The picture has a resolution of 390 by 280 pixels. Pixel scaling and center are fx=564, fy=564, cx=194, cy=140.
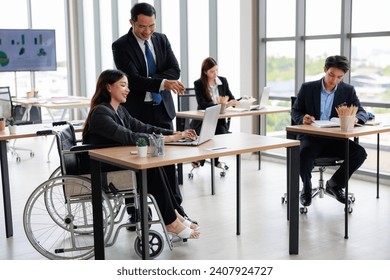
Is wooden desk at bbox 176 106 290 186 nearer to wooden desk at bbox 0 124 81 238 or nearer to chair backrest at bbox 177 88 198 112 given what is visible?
chair backrest at bbox 177 88 198 112

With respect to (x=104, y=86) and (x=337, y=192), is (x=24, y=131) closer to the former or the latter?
(x=104, y=86)

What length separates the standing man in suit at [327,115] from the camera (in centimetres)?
430

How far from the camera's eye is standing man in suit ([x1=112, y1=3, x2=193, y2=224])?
378 centimetres

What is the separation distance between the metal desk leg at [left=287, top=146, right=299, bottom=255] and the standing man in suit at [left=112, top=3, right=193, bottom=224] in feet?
2.50

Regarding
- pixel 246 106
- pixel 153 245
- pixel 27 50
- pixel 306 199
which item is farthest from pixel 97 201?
pixel 27 50

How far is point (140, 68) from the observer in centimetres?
392

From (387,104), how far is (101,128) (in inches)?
126

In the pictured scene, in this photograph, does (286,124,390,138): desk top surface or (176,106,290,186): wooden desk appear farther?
(176,106,290,186): wooden desk

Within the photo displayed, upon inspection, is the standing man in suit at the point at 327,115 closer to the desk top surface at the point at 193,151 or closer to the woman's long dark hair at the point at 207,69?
the desk top surface at the point at 193,151

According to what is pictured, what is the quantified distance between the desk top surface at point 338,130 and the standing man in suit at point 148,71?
95cm

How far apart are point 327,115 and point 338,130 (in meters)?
0.56

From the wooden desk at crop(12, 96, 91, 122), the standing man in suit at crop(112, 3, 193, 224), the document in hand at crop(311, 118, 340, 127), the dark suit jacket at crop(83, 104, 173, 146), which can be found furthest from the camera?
the wooden desk at crop(12, 96, 91, 122)

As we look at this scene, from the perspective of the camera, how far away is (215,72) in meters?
5.75

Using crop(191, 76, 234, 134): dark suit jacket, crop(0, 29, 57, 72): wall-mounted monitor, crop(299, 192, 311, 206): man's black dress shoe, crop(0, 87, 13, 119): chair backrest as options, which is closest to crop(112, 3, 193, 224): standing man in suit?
crop(299, 192, 311, 206): man's black dress shoe
